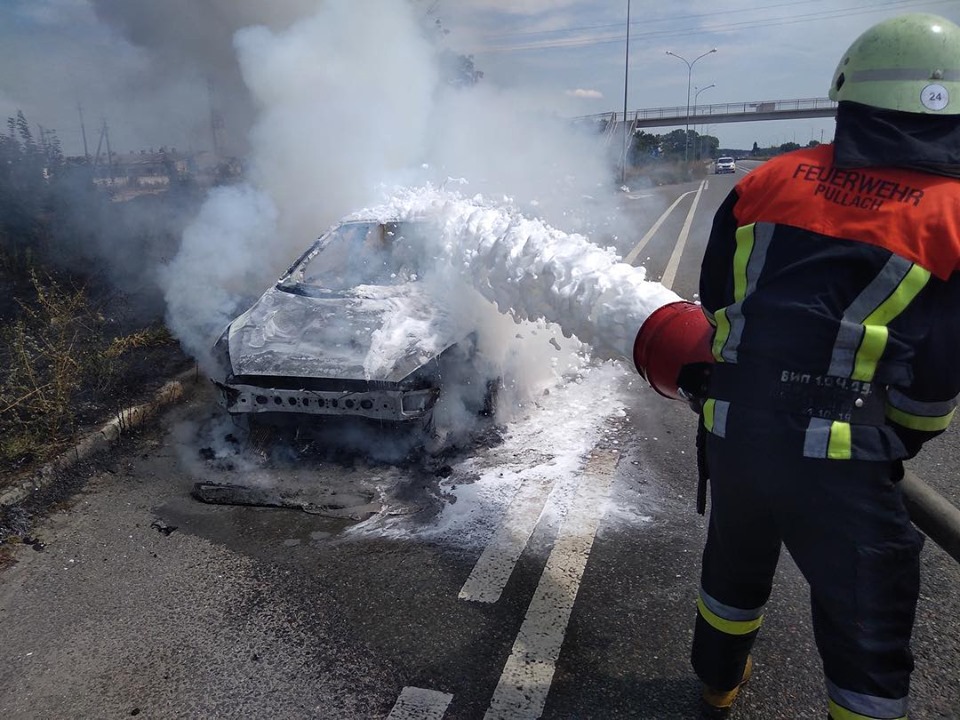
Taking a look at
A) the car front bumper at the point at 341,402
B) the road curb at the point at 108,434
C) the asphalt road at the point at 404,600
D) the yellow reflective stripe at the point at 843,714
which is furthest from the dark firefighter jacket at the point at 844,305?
the road curb at the point at 108,434

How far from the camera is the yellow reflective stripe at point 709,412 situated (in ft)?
6.01

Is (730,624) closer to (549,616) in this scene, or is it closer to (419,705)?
(549,616)

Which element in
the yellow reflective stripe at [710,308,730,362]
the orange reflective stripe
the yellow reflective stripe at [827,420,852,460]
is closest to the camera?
the orange reflective stripe

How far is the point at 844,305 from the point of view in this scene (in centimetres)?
157

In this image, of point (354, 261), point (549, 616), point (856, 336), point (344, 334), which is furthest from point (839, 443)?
point (354, 261)

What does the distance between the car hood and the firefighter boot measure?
89.1 inches

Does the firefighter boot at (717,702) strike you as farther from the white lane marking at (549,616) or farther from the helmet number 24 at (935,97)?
the helmet number 24 at (935,97)

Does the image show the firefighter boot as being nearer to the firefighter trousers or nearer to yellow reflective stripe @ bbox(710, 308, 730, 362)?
the firefighter trousers

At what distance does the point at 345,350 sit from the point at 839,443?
9.92ft

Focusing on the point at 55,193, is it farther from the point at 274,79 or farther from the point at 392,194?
the point at 392,194

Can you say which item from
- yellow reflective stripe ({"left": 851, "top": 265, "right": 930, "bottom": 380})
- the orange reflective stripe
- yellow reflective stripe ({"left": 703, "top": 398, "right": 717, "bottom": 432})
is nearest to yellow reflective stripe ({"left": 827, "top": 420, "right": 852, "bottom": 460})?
yellow reflective stripe ({"left": 851, "top": 265, "right": 930, "bottom": 380})

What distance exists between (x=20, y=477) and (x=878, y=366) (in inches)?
172

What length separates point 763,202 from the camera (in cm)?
169

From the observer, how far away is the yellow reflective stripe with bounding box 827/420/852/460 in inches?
62.9
